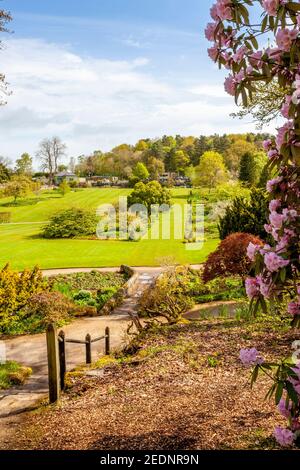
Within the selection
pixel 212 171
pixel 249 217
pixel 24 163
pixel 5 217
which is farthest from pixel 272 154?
pixel 24 163

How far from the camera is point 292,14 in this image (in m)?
2.68

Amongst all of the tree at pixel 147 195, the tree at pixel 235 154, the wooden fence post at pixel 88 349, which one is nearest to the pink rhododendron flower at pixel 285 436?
the wooden fence post at pixel 88 349

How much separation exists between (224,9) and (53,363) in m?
5.20

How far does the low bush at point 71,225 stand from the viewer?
31172mm

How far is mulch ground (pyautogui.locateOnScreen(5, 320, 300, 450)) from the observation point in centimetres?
440

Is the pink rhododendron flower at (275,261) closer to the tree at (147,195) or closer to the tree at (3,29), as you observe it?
the tree at (3,29)

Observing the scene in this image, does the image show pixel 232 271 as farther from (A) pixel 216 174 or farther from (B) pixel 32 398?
(A) pixel 216 174

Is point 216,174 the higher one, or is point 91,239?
point 216,174

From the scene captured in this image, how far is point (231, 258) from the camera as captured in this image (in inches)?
468

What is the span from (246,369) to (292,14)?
4.94m

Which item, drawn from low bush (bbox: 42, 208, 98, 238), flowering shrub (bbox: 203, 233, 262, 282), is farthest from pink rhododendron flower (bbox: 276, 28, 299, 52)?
low bush (bbox: 42, 208, 98, 238)

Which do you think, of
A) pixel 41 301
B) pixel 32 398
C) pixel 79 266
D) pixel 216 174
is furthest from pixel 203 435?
pixel 216 174

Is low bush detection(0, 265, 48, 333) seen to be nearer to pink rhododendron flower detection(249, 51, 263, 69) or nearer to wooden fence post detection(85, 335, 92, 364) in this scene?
wooden fence post detection(85, 335, 92, 364)

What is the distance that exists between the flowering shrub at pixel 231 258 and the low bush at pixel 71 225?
20359 mm
